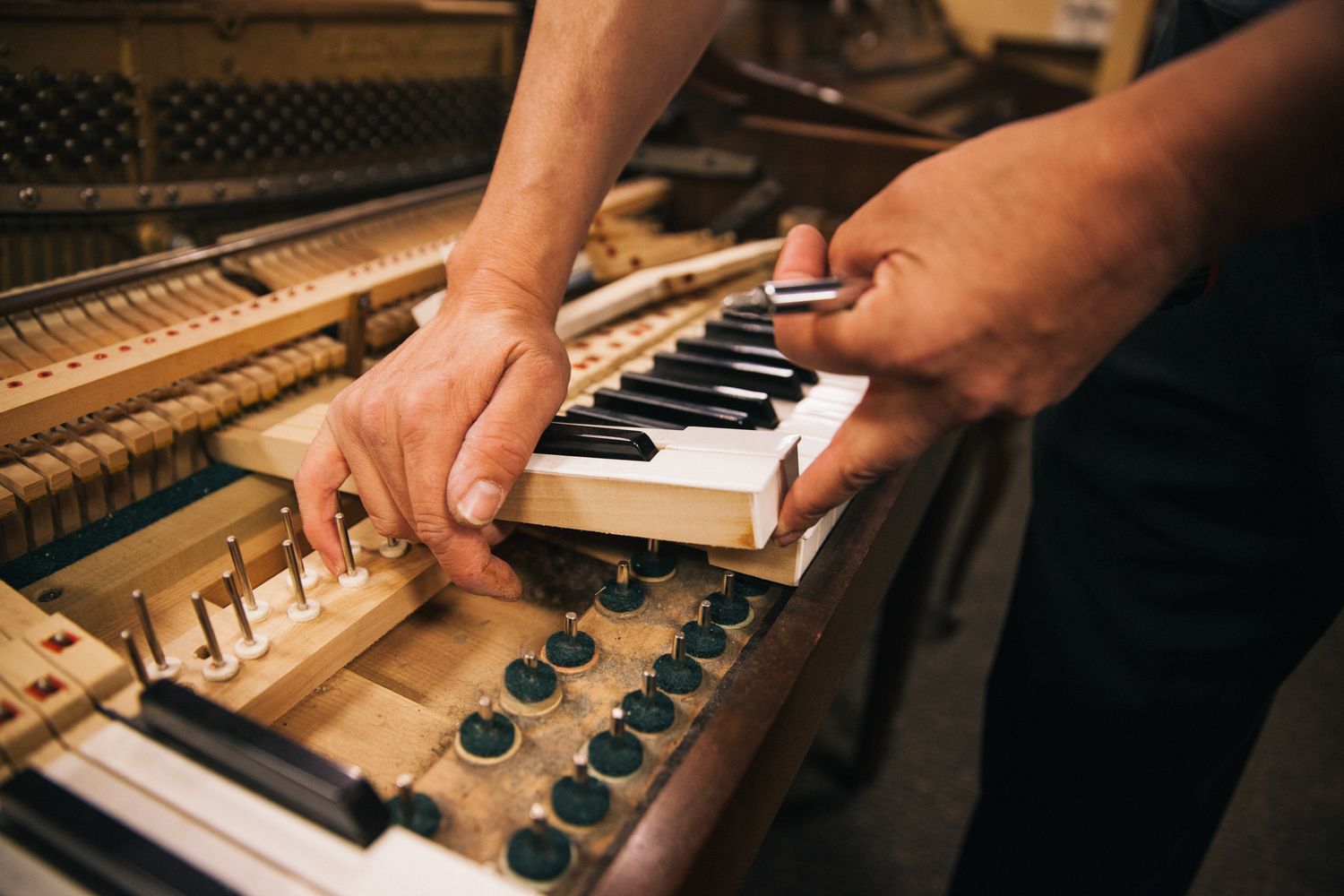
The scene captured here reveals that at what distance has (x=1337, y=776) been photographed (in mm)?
2396

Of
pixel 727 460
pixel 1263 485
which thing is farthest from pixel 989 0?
pixel 727 460

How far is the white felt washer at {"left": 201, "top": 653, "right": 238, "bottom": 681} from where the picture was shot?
76cm

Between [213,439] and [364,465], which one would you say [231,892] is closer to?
Answer: [364,465]

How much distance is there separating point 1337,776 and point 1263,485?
6.16ft

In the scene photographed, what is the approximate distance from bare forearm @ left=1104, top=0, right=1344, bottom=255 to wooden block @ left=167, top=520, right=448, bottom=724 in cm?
80

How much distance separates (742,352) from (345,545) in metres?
0.66

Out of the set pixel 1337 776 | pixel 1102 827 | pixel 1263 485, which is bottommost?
pixel 1337 776

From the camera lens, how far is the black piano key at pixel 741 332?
136 centimetres

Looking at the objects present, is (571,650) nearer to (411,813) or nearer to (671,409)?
(411,813)

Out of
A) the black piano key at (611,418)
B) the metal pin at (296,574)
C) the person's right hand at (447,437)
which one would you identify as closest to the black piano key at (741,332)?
the black piano key at (611,418)

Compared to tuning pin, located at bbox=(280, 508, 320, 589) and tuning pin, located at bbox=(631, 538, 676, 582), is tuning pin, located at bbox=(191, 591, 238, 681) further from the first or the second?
tuning pin, located at bbox=(631, 538, 676, 582)

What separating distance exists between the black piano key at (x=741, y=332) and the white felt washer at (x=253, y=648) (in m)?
0.82

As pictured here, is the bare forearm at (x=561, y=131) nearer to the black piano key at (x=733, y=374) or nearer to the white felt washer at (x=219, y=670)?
the black piano key at (x=733, y=374)

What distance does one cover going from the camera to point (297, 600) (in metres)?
0.85
